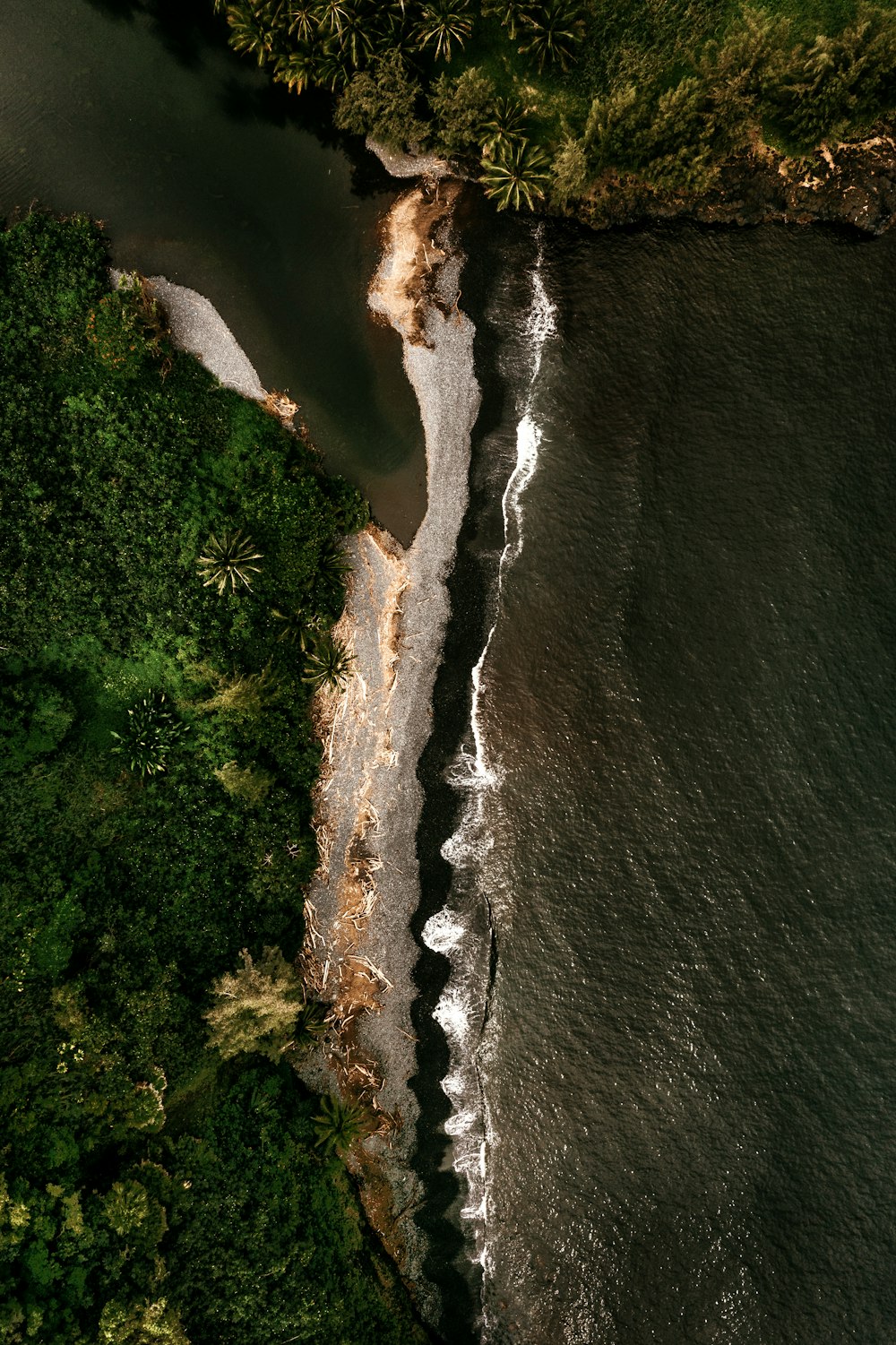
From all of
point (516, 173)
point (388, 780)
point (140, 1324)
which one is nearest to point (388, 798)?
point (388, 780)

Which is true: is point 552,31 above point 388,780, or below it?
above

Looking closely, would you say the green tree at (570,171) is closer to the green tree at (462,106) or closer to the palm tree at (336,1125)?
the green tree at (462,106)

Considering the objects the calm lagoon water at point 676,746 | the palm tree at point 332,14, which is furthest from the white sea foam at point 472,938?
the palm tree at point 332,14

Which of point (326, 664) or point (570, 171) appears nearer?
point (570, 171)

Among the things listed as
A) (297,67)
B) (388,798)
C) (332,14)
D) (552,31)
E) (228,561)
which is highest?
(552,31)

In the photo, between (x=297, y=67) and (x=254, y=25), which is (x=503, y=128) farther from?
(x=254, y=25)
